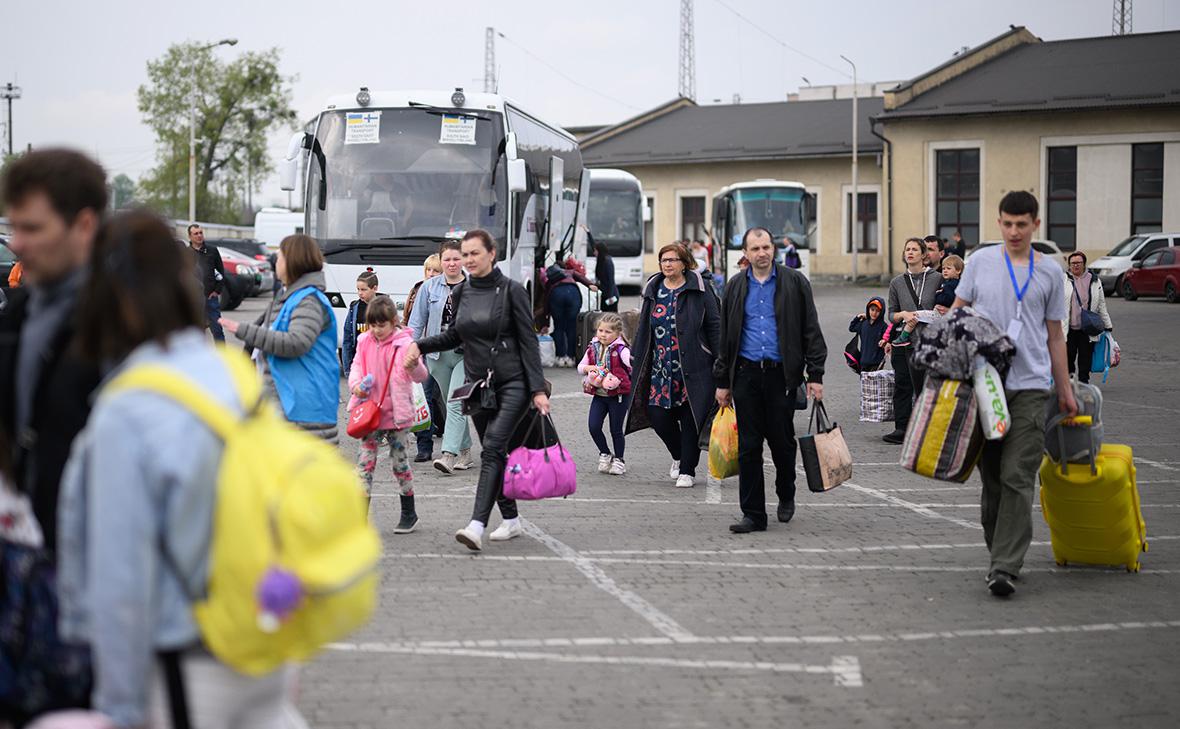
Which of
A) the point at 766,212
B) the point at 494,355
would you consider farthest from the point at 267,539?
the point at 766,212

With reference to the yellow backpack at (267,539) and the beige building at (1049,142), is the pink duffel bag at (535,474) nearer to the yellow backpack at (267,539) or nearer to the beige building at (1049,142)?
the yellow backpack at (267,539)

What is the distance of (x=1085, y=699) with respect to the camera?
17.9ft

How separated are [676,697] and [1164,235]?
41.2 metres

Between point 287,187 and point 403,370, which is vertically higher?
point 287,187

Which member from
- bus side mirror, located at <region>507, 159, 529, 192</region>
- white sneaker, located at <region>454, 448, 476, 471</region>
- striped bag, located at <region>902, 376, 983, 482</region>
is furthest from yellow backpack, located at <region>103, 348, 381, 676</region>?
bus side mirror, located at <region>507, 159, 529, 192</region>

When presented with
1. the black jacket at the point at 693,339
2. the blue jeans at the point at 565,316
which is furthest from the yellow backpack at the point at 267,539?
the blue jeans at the point at 565,316

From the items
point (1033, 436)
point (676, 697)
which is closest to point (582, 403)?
point (1033, 436)

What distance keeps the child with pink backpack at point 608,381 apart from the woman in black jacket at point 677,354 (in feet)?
2.00

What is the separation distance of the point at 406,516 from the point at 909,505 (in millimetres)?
3626

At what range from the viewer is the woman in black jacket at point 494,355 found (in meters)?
8.18

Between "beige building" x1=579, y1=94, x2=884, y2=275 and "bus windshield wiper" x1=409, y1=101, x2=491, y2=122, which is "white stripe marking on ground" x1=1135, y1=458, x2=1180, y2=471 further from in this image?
"beige building" x1=579, y1=94, x2=884, y2=275

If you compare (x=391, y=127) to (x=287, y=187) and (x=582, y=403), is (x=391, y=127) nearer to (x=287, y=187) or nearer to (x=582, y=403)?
(x=287, y=187)

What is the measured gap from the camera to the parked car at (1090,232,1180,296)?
42344mm

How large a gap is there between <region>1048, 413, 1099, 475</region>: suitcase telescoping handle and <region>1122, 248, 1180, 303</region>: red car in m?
33.8
